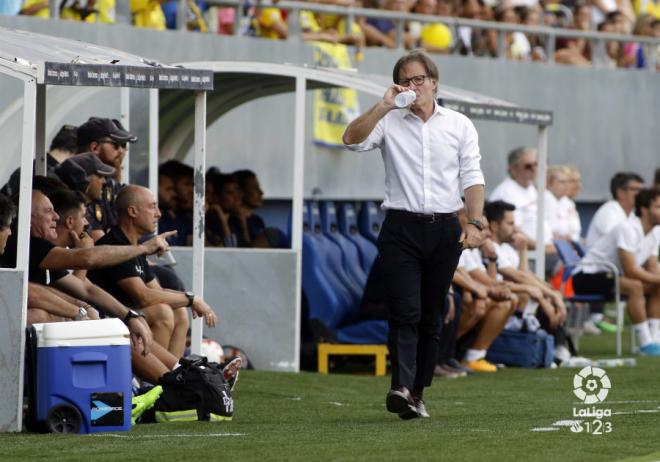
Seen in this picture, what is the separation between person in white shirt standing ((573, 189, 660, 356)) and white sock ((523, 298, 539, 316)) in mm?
1088

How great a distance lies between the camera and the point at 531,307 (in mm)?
14828

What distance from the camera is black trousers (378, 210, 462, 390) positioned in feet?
29.0

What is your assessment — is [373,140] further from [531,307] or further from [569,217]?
[569,217]

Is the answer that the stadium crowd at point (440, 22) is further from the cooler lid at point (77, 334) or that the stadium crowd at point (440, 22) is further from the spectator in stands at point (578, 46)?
the cooler lid at point (77, 334)

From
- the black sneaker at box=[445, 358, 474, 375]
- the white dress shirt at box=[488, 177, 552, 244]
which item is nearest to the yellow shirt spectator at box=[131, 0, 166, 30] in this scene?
the white dress shirt at box=[488, 177, 552, 244]

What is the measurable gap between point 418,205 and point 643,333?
23.9 feet

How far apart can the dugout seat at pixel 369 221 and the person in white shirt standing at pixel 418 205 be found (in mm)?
6553

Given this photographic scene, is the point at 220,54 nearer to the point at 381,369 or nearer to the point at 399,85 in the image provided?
Result: the point at 381,369

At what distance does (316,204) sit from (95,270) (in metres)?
5.86

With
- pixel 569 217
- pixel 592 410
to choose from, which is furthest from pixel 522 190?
pixel 592 410

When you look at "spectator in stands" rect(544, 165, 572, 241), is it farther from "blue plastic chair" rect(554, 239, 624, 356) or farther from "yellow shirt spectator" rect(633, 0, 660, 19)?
"yellow shirt spectator" rect(633, 0, 660, 19)

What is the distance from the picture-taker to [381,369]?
13.6 metres

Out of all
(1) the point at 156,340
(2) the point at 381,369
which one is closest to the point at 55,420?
(1) the point at 156,340

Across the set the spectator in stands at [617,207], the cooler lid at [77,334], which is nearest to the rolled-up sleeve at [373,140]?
the cooler lid at [77,334]
